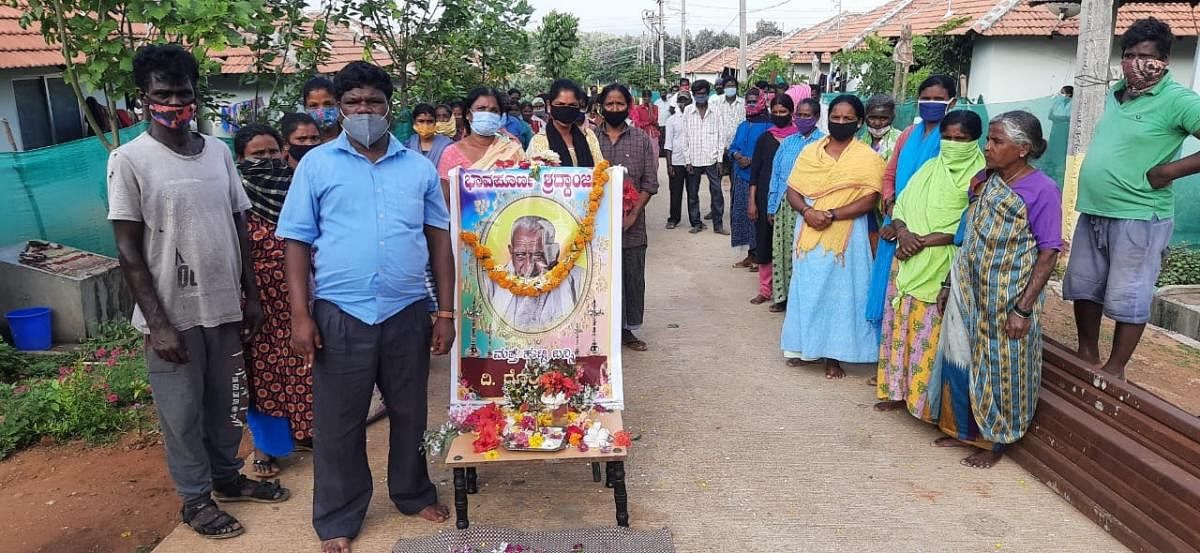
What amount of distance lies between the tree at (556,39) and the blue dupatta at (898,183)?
50.6 ft

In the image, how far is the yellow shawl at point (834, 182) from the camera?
532 centimetres

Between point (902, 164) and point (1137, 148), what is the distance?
1317mm

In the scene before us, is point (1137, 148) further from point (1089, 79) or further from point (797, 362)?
point (1089, 79)

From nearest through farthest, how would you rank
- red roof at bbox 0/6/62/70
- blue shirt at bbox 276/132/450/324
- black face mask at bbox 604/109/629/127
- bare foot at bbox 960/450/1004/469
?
blue shirt at bbox 276/132/450/324
bare foot at bbox 960/450/1004/469
black face mask at bbox 604/109/629/127
red roof at bbox 0/6/62/70

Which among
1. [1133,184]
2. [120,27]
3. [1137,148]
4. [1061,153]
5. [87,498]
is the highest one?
[120,27]

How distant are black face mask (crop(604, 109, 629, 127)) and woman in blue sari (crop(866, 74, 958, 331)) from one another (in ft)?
6.17

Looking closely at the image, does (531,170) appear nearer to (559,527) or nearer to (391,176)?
(391,176)

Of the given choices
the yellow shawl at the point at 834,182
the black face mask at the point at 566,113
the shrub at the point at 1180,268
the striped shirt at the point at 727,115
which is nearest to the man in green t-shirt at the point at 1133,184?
the yellow shawl at the point at 834,182

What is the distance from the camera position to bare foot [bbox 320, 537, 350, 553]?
346 cm

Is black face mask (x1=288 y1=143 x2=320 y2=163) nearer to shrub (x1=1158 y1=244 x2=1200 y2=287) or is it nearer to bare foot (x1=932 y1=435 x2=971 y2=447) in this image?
bare foot (x1=932 y1=435 x2=971 y2=447)

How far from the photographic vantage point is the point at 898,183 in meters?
5.24

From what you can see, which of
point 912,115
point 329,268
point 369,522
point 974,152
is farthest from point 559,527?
point 912,115

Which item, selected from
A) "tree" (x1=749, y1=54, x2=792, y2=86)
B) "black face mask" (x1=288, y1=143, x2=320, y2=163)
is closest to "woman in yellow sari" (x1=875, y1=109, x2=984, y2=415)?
"black face mask" (x1=288, y1=143, x2=320, y2=163)

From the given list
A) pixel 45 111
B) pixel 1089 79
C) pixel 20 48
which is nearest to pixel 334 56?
pixel 45 111
